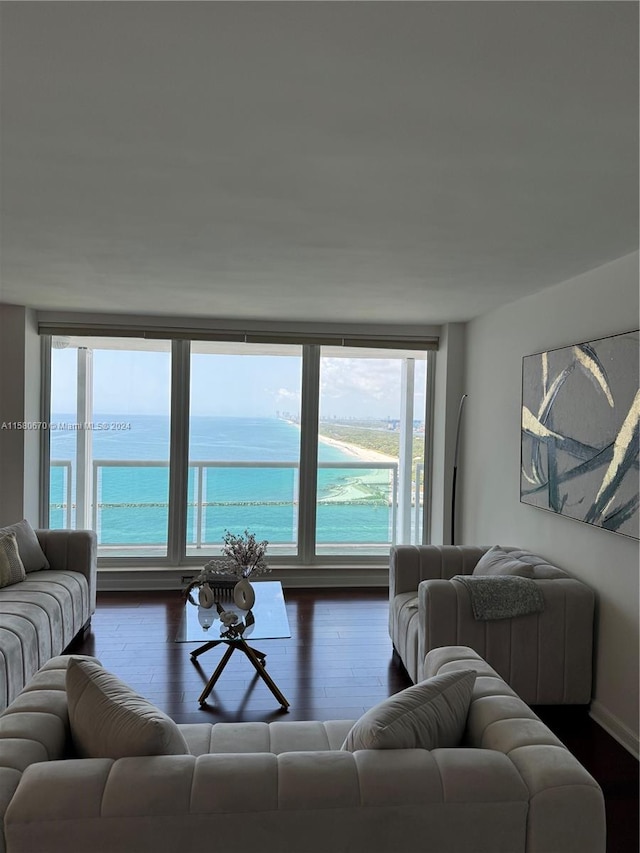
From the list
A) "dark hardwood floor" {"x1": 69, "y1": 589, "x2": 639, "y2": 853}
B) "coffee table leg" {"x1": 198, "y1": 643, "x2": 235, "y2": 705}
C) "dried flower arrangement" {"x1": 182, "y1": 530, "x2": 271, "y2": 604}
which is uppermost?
"dried flower arrangement" {"x1": 182, "y1": 530, "x2": 271, "y2": 604}

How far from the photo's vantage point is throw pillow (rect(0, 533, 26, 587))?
3.79 m

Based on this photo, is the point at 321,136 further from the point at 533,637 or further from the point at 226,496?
the point at 226,496

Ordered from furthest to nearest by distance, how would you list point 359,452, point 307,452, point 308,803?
point 359,452 < point 307,452 < point 308,803

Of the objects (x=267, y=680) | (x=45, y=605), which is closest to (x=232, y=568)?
(x=267, y=680)

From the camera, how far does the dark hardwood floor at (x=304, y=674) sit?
2.79 m

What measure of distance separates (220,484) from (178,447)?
552mm

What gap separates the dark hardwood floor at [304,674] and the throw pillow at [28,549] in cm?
61

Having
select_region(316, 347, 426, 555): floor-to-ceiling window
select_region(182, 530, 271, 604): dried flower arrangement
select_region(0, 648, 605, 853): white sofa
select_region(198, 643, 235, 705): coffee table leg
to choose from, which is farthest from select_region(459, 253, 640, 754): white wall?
select_region(198, 643, 235, 705): coffee table leg

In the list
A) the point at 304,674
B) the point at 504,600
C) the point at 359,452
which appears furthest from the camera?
the point at 359,452

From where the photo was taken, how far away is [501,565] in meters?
3.54

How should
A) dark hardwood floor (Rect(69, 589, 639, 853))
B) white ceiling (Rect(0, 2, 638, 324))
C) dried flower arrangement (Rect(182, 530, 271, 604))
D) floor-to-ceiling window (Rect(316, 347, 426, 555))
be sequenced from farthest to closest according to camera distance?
floor-to-ceiling window (Rect(316, 347, 426, 555))
dried flower arrangement (Rect(182, 530, 271, 604))
dark hardwood floor (Rect(69, 589, 639, 853))
white ceiling (Rect(0, 2, 638, 324))

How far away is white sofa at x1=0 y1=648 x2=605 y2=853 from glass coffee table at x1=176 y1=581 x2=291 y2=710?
1684mm

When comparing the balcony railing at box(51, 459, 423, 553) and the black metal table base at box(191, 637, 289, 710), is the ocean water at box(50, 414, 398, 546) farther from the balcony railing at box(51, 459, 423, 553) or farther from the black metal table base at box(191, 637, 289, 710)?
the black metal table base at box(191, 637, 289, 710)

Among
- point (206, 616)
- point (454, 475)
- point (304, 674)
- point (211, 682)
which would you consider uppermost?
point (454, 475)
